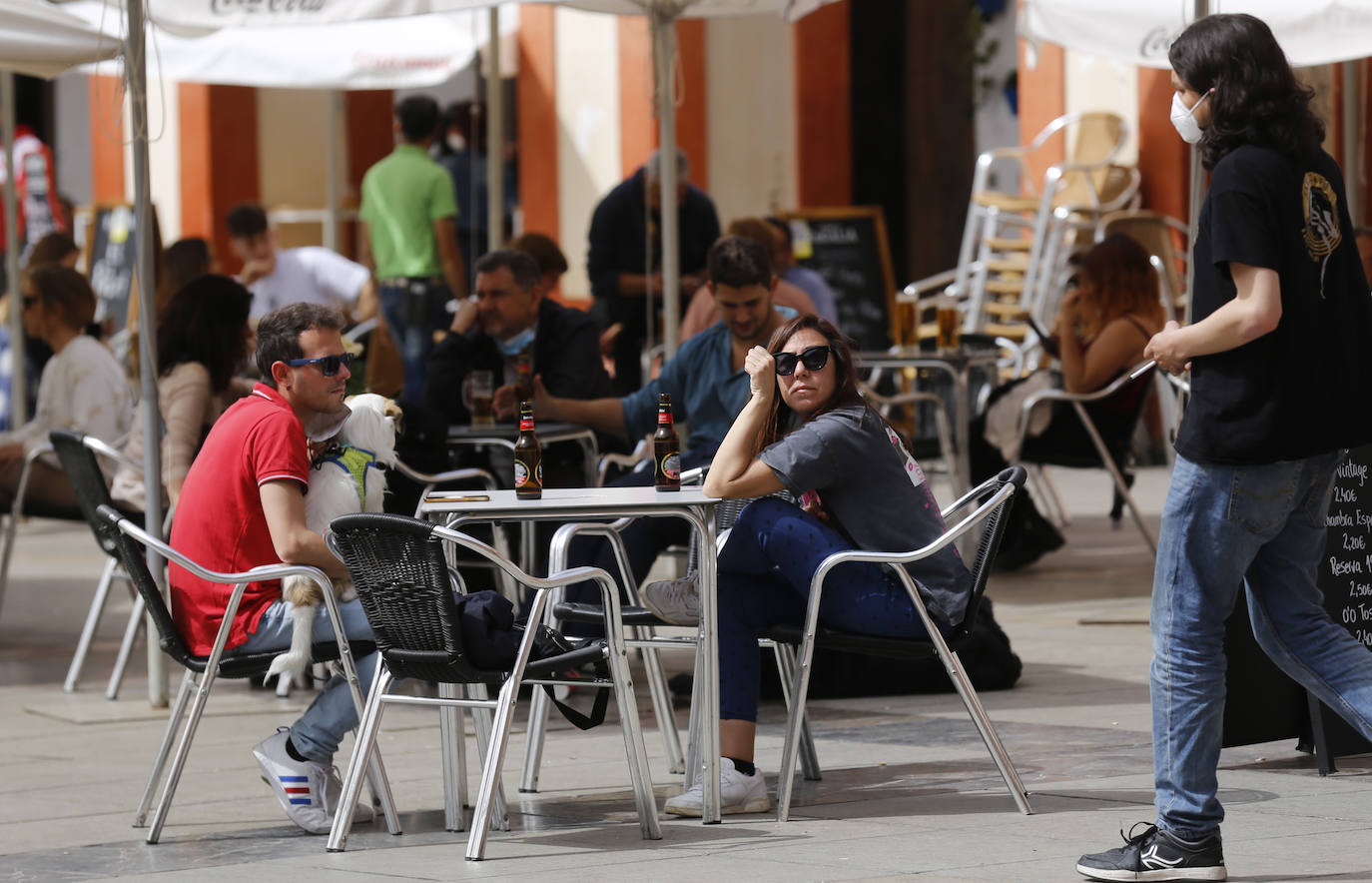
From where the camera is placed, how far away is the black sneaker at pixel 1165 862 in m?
4.45

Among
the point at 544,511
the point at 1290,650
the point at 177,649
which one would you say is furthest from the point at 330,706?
the point at 1290,650

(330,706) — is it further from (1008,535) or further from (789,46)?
(789,46)

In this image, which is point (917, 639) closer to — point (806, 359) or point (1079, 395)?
point (806, 359)

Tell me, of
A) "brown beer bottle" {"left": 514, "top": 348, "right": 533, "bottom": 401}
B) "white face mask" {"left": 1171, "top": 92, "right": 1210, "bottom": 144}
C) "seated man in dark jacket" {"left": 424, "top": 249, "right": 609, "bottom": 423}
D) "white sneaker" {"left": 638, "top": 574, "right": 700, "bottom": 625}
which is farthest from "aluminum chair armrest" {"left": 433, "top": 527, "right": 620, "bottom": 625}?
"seated man in dark jacket" {"left": 424, "top": 249, "right": 609, "bottom": 423}

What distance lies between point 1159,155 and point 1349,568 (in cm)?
885

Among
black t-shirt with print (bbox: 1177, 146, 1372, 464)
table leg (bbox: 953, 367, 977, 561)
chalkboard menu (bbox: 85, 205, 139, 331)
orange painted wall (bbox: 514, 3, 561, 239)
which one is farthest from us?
chalkboard menu (bbox: 85, 205, 139, 331)

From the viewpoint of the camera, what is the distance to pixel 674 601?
5.58 m

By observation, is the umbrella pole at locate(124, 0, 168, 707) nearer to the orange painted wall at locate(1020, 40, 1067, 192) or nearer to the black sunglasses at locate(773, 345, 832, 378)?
the black sunglasses at locate(773, 345, 832, 378)

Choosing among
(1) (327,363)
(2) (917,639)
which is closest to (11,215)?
(1) (327,363)

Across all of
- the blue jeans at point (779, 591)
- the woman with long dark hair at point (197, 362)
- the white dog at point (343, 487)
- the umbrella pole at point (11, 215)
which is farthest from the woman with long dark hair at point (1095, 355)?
the umbrella pole at point (11, 215)

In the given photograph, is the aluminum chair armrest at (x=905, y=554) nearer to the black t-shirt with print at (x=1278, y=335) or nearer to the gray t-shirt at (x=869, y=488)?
the gray t-shirt at (x=869, y=488)

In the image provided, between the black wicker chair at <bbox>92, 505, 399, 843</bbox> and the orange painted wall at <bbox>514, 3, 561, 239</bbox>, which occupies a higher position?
the orange painted wall at <bbox>514, 3, 561, 239</bbox>

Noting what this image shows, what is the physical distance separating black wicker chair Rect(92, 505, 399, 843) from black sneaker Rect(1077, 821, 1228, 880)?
5.88 ft

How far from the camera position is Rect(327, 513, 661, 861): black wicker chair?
4.93 m
